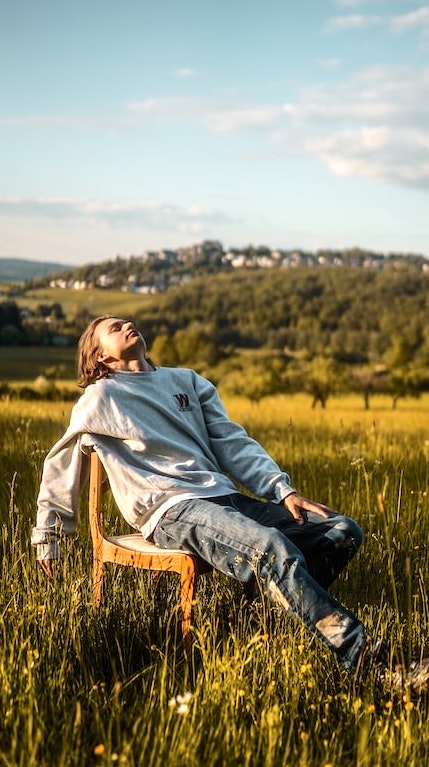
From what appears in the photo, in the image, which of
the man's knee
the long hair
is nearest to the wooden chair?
the long hair

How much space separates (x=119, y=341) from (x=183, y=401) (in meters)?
0.35

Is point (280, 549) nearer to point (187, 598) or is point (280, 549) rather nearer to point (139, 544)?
point (187, 598)

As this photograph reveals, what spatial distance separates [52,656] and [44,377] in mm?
25746

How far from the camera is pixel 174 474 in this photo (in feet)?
11.2

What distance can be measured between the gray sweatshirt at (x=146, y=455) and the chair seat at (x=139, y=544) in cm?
5

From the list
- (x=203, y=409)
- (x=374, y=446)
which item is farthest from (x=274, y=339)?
Result: (x=203, y=409)

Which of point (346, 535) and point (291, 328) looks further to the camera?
point (291, 328)

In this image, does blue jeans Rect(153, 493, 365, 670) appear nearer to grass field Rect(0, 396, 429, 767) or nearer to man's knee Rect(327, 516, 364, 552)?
man's knee Rect(327, 516, 364, 552)

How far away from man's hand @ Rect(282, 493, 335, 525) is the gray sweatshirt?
0.06m

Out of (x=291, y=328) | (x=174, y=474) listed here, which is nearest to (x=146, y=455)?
(x=174, y=474)

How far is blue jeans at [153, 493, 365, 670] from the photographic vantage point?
2756mm

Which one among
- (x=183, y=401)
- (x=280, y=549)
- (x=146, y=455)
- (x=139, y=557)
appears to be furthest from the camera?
(x=183, y=401)

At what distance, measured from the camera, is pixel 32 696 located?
96.9 inches

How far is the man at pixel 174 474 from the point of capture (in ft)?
10.3
